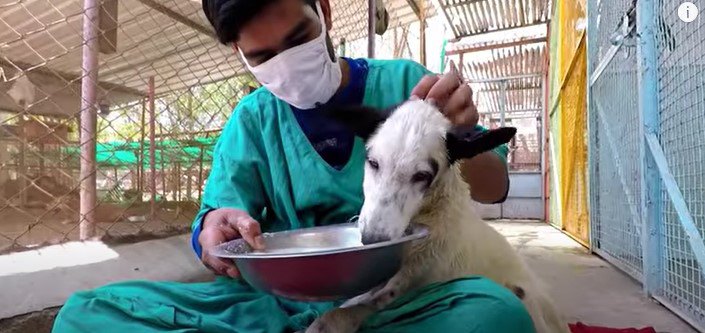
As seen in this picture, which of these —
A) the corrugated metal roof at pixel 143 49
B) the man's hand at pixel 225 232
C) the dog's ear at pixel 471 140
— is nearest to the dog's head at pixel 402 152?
the dog's ear at pixel 471 140

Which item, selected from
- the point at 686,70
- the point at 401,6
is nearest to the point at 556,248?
the point at 686,70

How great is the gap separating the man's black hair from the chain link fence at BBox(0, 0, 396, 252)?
1592mm

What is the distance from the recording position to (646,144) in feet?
9.43

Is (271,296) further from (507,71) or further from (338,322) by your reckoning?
(507,71)

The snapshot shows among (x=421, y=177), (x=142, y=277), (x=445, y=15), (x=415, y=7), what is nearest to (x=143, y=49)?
(x=142, y=277)

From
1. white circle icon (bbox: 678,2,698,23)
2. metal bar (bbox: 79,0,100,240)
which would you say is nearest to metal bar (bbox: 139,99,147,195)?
metal bar (bbox: 79,0,100,240)

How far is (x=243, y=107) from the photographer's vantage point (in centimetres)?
186

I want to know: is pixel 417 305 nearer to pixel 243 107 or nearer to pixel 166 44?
pixel 243 107

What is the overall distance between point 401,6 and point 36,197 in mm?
5022

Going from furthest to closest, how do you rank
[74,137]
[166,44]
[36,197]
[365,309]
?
[36,197] → [166,44] → [74,137] → [365,309]

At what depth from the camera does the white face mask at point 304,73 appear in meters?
1.58

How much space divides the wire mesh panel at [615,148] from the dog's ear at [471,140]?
2.07m

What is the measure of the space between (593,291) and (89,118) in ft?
10.3

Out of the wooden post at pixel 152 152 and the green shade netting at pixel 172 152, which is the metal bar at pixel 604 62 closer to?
the green shade netting at pixel 172 152
